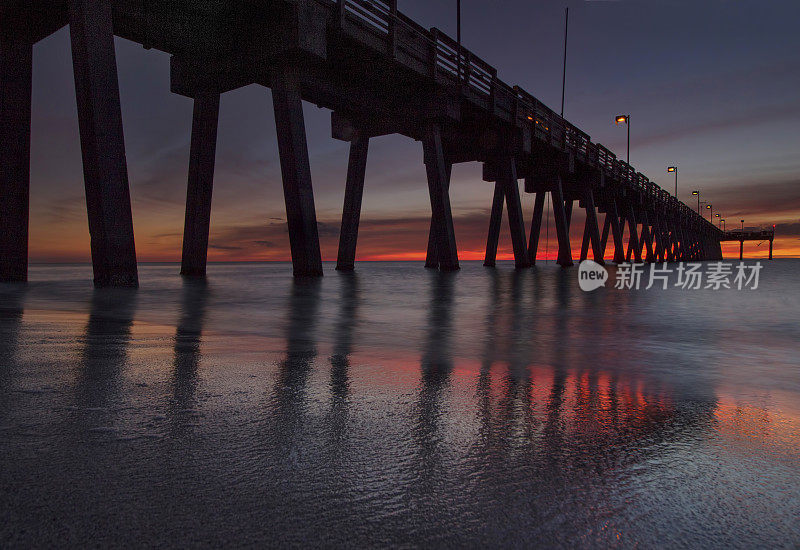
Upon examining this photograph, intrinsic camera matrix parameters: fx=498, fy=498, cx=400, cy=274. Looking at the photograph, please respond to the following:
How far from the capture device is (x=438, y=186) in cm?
2639

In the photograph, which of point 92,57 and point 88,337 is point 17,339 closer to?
point 88,337

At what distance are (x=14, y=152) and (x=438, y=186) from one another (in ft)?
58.4

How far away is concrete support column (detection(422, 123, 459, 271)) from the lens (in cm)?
2614

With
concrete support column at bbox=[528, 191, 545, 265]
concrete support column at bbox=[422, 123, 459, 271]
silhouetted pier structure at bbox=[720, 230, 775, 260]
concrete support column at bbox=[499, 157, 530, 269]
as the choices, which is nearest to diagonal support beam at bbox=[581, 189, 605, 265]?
concrete support column at bbox=[528, 191, 545, 265]

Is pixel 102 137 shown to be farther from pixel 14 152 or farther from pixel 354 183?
pixel 354 183

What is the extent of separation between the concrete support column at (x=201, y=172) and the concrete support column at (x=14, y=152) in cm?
659

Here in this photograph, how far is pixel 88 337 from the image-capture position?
18.4 feet

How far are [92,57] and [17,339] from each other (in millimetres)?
11133

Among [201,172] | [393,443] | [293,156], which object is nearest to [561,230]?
[293,156]

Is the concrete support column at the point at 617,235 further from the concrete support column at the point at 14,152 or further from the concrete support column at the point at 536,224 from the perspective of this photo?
the concrete support column at the point at 14,152

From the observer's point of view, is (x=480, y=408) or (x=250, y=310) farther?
(x=250, y=310)

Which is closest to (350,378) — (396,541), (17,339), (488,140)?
(396,541)

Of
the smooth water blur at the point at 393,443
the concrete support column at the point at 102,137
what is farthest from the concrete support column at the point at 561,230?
the smooth water blur at the point at 393,443

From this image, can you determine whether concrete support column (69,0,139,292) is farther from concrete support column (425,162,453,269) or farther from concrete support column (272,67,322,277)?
concrete support column (425,162,453,269)
